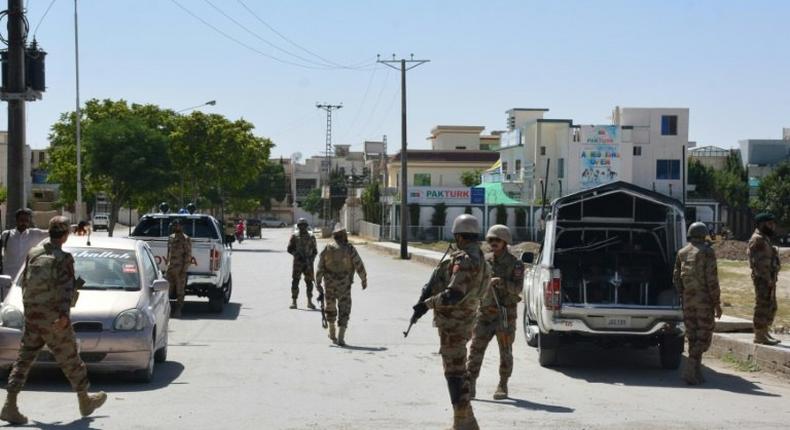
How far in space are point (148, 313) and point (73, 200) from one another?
176ft

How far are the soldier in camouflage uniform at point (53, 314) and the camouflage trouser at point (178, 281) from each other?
31.0 feet

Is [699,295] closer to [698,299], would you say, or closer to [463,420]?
[698,299]

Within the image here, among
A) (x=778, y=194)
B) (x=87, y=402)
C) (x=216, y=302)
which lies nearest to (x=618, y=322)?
(x=87, y=402)

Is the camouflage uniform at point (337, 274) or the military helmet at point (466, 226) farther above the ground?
the military helmet at point (466, 226)

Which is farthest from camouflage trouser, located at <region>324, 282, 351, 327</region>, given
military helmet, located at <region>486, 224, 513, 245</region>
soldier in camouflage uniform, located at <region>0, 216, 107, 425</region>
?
soldier in camouflage uniform, located at <region>0, 216, 107, 425</region>

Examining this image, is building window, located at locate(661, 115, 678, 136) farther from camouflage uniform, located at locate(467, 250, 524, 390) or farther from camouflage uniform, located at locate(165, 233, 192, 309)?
camouflage uniform, located at locate(467, 250, 524, 390)

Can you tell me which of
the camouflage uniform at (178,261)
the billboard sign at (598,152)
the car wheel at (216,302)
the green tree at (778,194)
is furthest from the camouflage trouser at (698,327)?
the green tree at (778,194)

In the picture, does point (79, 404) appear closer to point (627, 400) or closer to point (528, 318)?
point (627, 400)

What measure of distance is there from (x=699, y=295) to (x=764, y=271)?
1712mm

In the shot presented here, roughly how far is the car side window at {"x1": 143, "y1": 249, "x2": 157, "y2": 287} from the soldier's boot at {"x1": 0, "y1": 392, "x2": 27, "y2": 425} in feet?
10.6

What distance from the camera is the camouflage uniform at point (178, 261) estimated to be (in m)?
18.3

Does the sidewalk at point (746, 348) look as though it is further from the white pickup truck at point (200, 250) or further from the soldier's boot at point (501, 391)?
the white pickup truck at point (200, 250)

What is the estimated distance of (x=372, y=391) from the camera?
35.5 feet

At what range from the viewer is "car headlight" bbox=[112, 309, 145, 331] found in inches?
420
